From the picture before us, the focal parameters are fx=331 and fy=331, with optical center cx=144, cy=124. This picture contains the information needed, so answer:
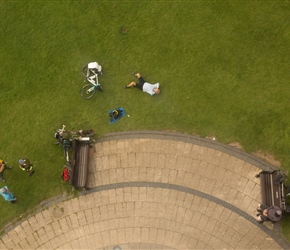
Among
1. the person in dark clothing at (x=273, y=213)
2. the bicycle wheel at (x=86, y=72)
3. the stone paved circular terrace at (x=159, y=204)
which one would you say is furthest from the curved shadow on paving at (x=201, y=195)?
the bicycle wheel at (x=86, y=72)

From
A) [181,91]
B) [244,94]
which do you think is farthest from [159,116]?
[244,94]

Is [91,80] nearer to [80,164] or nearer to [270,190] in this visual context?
[80,164]

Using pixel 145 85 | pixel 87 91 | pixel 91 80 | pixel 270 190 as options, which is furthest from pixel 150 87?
pixel 270 190

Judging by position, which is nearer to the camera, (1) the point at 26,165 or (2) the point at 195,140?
(1) the point at 26,165

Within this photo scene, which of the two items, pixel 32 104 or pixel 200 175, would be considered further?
pixel 32 104

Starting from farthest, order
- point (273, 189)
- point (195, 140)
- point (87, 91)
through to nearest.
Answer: point (87, 91)
point (195, 140)
point (273, 189)

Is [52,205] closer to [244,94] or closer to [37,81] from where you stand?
[37,81]
